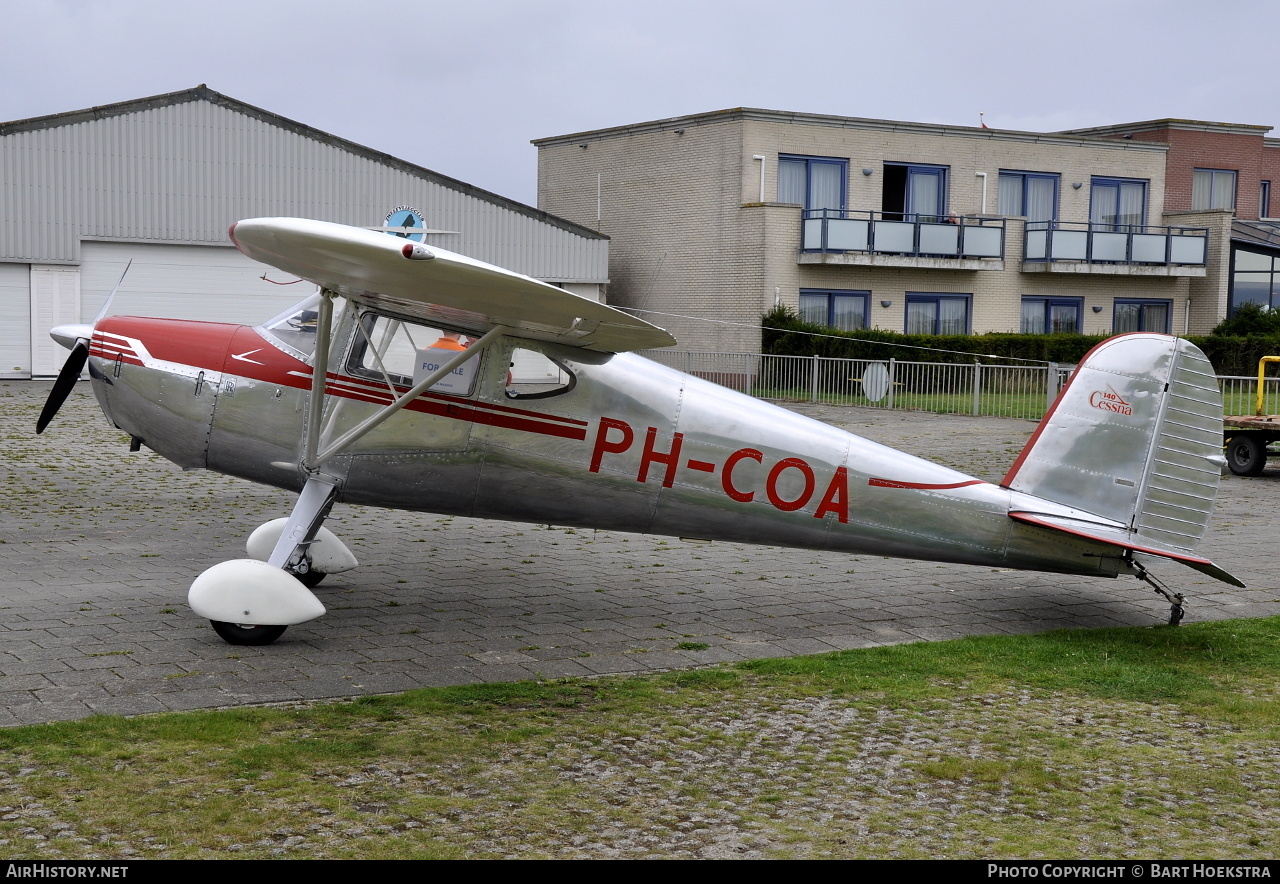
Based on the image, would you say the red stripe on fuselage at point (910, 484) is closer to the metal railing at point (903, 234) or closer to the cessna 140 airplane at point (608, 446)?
the cessna 140 airplane at point (608, 446)

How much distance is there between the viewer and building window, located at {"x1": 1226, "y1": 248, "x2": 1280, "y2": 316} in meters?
38.6

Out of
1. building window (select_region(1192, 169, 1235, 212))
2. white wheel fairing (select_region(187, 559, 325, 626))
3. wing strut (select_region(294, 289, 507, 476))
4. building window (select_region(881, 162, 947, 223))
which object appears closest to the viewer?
white wheel fairing (select_region(187, 559, 325, 626))

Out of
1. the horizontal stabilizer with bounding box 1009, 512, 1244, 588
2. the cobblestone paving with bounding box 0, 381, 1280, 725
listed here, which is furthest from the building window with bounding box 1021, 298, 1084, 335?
the horizontal stabilizer with bounding box 1009, 512, 1244, 588

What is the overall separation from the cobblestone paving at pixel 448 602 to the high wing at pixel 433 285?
195 centimetres

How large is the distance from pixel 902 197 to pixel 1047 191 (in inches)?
187

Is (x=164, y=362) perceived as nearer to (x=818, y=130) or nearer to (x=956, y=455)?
(x=956, y=455)

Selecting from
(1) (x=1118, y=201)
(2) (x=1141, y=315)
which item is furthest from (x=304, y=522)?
(1) (x=1118, y=201)

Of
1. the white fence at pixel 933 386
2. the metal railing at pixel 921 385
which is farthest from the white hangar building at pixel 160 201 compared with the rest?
the white fence at pixel 933 386

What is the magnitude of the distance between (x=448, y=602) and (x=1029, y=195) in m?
32.2

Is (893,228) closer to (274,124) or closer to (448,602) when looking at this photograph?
(274,124)

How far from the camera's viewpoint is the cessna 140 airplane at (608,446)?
7.75 meters

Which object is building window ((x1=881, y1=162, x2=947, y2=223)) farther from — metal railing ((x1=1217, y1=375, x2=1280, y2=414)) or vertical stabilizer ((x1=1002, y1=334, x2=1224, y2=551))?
vertical stabilizer ((x1=1002, y1=334, x2=1224, y2=551))

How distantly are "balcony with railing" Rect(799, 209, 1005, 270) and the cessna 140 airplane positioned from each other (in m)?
25.0

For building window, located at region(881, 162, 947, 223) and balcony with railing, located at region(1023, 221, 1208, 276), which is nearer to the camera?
building window, located at region(881, 162, 947, 223)
